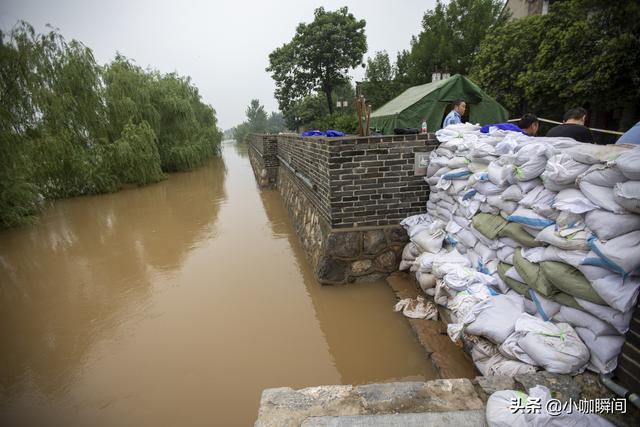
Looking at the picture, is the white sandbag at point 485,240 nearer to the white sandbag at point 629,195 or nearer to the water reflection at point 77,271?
the white sandbag at point 629,195

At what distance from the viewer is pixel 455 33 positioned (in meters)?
17.2

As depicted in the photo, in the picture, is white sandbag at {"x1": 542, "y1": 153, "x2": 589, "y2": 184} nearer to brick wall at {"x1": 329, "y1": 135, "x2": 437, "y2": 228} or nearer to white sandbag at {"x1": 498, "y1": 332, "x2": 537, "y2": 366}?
white sandbag at {"x1": 498, "y1": 332, "x2": 537, "y2": 366}

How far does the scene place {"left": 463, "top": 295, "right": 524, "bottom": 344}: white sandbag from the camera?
1.81m

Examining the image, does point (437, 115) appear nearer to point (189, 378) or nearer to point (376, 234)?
point (376, 234)

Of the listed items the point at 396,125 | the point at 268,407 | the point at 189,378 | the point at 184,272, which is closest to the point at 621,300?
the point at 268,407

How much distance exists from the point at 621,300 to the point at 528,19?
13494 millimetres

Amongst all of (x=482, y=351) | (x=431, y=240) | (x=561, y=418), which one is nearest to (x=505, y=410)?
(x=561, y=418)

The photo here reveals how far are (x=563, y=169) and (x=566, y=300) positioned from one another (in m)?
0.73

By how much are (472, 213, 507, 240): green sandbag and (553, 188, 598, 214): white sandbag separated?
0.48m

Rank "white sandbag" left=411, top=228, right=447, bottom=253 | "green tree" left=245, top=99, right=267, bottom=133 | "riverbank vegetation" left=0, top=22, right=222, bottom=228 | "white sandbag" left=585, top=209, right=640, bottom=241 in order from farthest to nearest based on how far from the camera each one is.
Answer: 1. "green tree" left=245, top=99, right=267, bottom=133
2. "riverbank vegetation" left=0, top=22, right=222, bottom=228
3. "white sandbag" left=411, top=228, right=447, bottom=253
4. "white sandbag" left=585, top=209, right=640, bottom=241

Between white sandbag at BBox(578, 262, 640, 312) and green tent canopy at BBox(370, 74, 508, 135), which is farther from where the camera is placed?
green tent canopy at BBox(370, 74, 508, 135)

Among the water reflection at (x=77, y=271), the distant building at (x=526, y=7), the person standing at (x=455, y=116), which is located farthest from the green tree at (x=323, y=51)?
the person standing at (x=455, y=116)

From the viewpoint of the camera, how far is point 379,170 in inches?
131

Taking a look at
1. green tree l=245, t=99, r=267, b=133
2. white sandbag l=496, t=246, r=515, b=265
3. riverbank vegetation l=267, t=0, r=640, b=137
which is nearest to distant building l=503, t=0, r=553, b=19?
riverbank vegetation l=267, t=0, r=640, b=137
